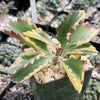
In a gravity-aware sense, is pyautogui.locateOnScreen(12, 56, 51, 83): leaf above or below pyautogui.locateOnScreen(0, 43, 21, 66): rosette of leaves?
above

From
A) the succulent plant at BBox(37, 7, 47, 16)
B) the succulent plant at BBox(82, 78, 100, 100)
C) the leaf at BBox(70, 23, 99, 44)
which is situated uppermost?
the leaf at BBox(70, 23, 99, 44)

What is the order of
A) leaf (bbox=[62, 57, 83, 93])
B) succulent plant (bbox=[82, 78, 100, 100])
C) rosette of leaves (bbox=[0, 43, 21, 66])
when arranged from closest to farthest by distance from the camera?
leaf (bbox=[62, 57, 83, 93]) < succulent plant (bbox=[82, 78, 100, 100]) < rosette of leaves (bbox=[0, 43, 21, 66])

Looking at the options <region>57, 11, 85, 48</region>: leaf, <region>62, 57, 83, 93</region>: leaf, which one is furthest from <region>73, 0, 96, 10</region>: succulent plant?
<region>62, 57, 83, 93</region>: leaf

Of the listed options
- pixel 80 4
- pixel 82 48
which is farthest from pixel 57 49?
pixel 80 4

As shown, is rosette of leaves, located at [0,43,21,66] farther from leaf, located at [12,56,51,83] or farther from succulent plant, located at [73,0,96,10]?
succulent plant, located at [73,0,96,10]

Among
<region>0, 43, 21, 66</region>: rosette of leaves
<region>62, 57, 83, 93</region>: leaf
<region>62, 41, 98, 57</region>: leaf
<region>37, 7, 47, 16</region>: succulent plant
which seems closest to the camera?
<region>62, 57, 83, 93</region>: leaf

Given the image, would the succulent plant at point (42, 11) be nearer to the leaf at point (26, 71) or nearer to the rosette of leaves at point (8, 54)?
the rosette of leaves at point (8, 54)

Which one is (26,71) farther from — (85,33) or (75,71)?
(85,33)

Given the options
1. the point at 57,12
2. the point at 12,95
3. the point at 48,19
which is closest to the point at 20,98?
the point at 12,95
